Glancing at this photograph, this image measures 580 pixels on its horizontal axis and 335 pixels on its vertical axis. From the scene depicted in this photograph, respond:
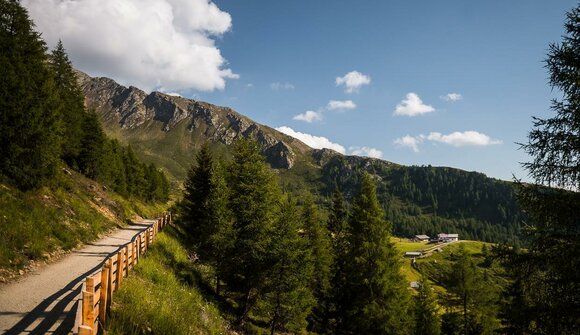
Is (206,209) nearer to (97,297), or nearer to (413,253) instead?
(97,297)

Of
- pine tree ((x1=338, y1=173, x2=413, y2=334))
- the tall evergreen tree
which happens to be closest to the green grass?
the tall evergreen tree

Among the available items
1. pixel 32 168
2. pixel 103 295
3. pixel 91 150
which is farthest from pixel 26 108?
pixel 91 150

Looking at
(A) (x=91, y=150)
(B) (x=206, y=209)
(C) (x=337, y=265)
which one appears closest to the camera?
(B) (x=206, y=209)

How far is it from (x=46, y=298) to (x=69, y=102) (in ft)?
122

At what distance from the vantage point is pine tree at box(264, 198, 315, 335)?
72.6 feet

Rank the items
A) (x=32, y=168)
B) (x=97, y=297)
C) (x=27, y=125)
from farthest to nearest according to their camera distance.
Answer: (x=32, y=168) < (x=27, y=125) < (x=97, y=297)

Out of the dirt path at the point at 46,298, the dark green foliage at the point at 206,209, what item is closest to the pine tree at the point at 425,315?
the dark green foliage at the point at 206,209

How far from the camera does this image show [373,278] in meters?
23.9

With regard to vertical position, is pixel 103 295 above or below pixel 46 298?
above

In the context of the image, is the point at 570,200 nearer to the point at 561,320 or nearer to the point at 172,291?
the point at 561,320

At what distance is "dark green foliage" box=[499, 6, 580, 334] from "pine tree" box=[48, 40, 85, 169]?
40.3m

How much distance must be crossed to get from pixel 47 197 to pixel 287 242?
15.0 metres

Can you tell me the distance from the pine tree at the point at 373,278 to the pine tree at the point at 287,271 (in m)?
3.69

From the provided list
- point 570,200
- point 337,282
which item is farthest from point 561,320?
point 337,282
